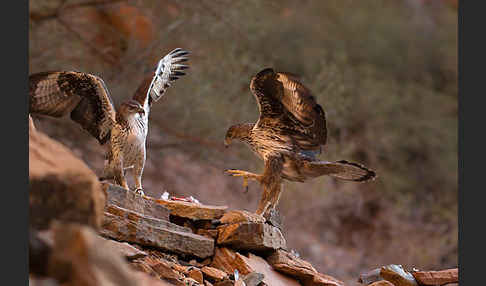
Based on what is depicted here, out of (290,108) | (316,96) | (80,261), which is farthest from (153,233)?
(316,96)

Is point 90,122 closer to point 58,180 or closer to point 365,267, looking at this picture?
point 58,180

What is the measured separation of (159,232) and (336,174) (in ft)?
2.94

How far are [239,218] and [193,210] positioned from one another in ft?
0.79

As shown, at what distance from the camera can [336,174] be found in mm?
2574

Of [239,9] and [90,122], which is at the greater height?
[239,9]

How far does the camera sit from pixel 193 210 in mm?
2588

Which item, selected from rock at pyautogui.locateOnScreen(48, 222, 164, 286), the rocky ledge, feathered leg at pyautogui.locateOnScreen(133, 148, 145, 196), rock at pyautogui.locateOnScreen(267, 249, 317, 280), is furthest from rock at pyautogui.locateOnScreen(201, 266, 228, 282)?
rock at pyautogui.locateOnScreen(48, 222, 164, 286)

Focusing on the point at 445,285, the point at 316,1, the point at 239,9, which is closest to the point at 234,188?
the point at 239,9

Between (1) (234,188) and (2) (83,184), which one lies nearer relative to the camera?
(2) (83,184)

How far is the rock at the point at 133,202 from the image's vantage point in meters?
2.27

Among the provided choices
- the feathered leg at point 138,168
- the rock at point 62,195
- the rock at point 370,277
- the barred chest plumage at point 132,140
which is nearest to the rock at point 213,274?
the feathered leg at point 138,168

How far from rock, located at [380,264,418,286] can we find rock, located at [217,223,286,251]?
1.93ft

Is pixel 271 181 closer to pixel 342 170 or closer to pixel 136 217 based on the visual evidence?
pixel 342 170

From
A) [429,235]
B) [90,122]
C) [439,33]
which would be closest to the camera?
[90,122]
